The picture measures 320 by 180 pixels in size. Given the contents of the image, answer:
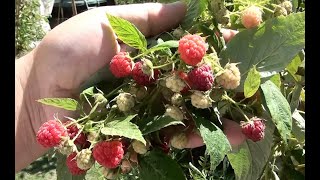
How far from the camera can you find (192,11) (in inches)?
28.3

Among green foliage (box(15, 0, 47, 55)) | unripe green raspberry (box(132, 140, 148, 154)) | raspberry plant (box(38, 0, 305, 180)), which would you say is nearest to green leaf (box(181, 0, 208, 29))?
raspberry plant (box(38, 0, 305, 180))

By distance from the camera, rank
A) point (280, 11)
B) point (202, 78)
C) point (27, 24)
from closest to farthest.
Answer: point (202, 78) → point (280, 11) → point (27, 24)

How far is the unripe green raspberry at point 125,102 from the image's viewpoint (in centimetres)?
60

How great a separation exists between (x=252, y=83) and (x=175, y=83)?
0.32ft

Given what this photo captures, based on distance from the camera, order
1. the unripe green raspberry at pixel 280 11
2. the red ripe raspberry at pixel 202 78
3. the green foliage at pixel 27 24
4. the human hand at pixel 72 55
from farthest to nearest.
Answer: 1. the green foliage at pixel 27 24
2. the human hand at pixel 72 55
3. the unripe green raspberry at pixel 280 11
4. the red ripe raspberry at pixel 202 78

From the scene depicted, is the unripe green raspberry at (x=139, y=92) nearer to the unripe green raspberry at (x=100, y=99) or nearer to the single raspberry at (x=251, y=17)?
the unripe green raspberry at (x=100, y=99)

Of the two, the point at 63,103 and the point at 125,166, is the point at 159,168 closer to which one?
the point at 125,166

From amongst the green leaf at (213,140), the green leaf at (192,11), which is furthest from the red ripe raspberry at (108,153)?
the green leaf at (192,11)

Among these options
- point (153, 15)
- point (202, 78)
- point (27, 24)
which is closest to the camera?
point (202, 78)

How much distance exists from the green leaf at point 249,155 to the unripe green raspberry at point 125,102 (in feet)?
0.58

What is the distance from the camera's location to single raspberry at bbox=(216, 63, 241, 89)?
0.58 meters

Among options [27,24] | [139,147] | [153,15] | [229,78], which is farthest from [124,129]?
[27,24]

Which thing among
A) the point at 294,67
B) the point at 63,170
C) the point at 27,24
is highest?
the point at 294,67

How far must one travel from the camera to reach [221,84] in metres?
0.59
